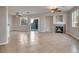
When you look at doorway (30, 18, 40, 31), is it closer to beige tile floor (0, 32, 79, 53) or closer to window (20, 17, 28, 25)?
window (20, 17, 28, 25)

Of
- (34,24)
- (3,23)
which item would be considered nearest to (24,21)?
(34,24)

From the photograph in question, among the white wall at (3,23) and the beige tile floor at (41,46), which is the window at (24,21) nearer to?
Answer: the beige tile floor at (41,46)

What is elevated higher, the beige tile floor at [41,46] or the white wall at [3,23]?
the white wall at [3,23]

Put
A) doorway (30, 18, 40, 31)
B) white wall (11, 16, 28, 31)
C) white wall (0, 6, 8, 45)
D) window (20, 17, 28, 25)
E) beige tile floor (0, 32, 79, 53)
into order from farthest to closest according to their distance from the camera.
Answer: window (20, 17, 28, 25) < doorway (30, 18, 40, 31) < white wall (11, 16, 28, 31) < white wall (0, 6, 8, 45) < beige tile floor (0, 32, 79, 53)

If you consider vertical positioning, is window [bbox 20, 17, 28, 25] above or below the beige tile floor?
above

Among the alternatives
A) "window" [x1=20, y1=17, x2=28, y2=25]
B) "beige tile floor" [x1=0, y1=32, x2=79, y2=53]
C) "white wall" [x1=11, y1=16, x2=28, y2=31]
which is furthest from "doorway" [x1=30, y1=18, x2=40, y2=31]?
"beige tile floor" [x1=0, y1=32, x2=79, y2=53]

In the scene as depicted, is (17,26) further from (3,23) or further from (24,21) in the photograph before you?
(3,23)

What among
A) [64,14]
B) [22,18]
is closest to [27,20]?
[22,18]

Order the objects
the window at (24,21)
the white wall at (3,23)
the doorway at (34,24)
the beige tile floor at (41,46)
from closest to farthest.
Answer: the beige tile floor at (41,46) → the white wall at (3,23) → the doorway at (34,24) → the window at (24,21)

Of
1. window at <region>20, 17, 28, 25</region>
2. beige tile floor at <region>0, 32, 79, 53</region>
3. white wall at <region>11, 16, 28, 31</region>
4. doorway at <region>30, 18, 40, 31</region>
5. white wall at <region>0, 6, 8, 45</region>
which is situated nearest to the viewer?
beige tile floor at <region>0, 32, 79, 53</region>

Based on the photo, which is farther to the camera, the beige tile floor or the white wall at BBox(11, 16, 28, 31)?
the white wall at BBox(11, 16, 28, 31)

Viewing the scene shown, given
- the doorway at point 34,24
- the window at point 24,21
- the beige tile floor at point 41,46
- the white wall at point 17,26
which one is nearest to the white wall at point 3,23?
the beige tile floor at point 41,46
